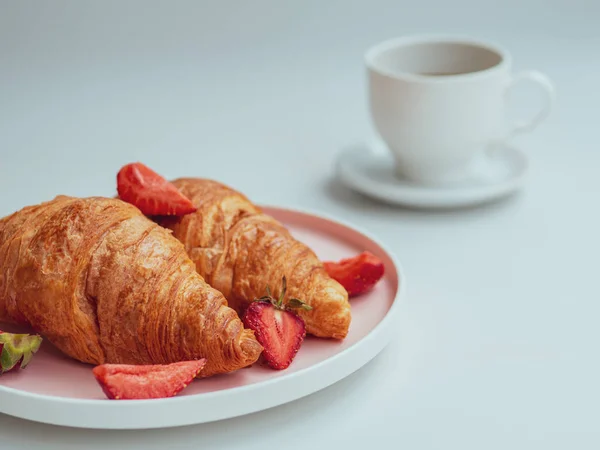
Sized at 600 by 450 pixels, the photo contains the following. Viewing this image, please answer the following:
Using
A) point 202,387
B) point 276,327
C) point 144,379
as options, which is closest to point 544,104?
point 276,327

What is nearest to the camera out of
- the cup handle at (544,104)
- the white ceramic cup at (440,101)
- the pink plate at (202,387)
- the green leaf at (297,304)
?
the pink plate at (202,387)

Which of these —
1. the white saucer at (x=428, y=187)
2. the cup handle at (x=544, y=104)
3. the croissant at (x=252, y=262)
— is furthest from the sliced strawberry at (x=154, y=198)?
the cup handle at (x=544, y=104)

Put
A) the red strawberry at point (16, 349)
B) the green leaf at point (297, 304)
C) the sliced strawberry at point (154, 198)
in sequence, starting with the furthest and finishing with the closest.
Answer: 1. the sliced strawberry at point (154, 198)
2. the green leaf at point (297, 304)
3. the red strawberry at point (16, 349)

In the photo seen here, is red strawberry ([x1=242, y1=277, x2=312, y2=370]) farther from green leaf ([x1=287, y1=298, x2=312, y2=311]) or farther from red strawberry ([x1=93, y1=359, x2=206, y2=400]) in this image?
red strawberry ([x1=93, y1=359, x2=206, y2=400])

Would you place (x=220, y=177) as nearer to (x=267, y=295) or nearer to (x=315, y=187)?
(x=315, y=187)

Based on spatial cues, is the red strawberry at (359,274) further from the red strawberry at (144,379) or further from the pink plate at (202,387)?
the red strawberry at (144,379)

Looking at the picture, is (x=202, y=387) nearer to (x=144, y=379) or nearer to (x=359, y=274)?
(x=144, y=379)
